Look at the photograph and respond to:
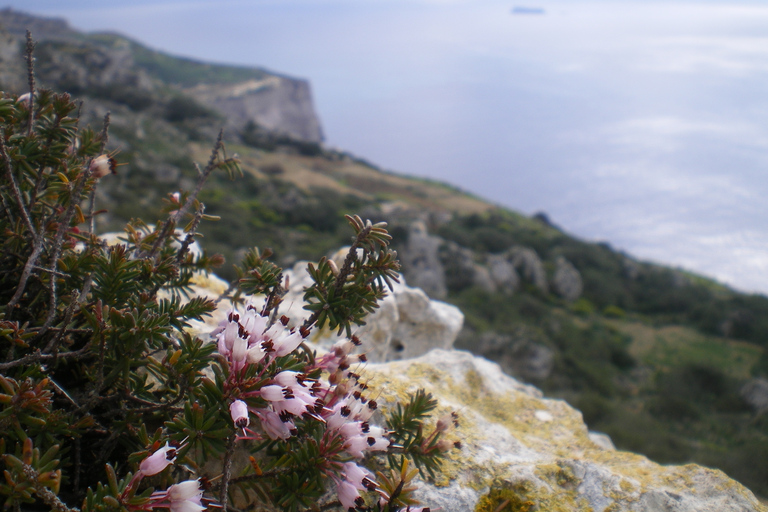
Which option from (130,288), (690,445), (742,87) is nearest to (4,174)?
(130,288)

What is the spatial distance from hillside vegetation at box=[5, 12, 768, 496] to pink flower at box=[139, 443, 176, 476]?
1.90m

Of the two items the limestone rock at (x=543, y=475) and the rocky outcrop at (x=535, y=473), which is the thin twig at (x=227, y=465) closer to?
the rocky outcrop at (x=535, y=473)

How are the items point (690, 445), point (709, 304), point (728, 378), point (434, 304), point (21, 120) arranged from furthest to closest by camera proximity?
point (709, 304)
point (728, 378)
point (690, 445)
point (434, 304)
point (21, 120)

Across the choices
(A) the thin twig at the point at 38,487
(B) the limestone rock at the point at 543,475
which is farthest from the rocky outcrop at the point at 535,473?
(A) the thin twig at the point at 38,487

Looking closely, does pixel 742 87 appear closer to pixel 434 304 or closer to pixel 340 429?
pixel 434 304

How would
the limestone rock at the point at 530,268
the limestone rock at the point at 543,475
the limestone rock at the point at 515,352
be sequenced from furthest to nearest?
the limestone rock at the point at 530,268
the limestone rock at the point at 515,352
the limestone rock at the point at 543,475

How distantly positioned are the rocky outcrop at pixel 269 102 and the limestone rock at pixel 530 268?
58.1 meters

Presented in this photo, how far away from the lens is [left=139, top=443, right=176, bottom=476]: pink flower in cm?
112

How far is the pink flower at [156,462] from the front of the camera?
3.67 feet

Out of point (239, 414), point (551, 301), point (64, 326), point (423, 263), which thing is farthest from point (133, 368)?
point (551, 301)

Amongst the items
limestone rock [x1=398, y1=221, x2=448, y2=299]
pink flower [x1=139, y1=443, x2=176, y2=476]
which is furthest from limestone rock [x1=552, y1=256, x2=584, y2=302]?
pink flower [x1=139, y1=443, x2=176, y2=476]

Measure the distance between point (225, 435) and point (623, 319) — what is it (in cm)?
2809

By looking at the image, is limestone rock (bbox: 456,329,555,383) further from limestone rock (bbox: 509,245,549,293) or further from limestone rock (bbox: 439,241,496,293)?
limestone rock (bbox: 509,245,549,293)

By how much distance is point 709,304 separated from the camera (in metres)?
25.1
